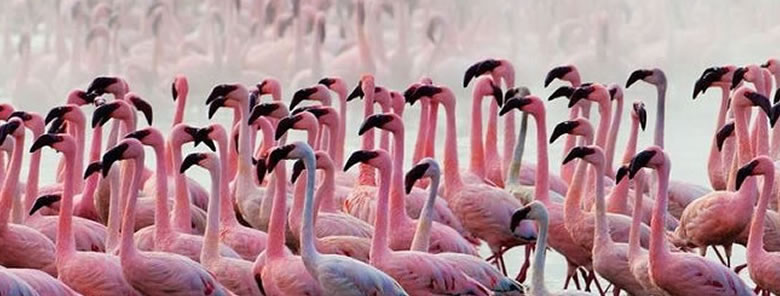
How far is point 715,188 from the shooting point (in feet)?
30.2

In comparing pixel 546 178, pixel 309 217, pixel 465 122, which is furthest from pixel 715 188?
pixel 465 122

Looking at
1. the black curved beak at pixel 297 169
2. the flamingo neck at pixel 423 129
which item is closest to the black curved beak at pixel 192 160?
the black curved beak at pixel 297 169

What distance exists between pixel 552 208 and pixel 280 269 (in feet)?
5.03

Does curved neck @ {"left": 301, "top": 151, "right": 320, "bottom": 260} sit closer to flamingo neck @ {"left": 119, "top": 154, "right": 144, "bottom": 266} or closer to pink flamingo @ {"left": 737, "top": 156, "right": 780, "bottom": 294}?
flamingo neck @ {"left": 119, "top": 154, "right": 144, "bottom": 266}

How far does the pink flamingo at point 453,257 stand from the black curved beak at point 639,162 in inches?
21.6

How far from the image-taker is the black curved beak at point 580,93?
29.0 ft

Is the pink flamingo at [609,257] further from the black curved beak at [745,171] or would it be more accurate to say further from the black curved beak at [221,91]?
the black curved beak at [221,91]

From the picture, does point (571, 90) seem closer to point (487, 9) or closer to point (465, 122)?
point (465, 122)

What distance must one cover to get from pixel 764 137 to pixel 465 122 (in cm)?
692

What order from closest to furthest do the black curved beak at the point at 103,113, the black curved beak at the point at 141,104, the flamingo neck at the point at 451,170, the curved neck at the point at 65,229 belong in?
the curved neck at the point at 65,229 → the black curved beak at the point at 103,113 → the flamingo neck at the point at 451,170 → the black curved beak at the point at 141,104

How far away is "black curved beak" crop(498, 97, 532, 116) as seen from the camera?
8.43 m

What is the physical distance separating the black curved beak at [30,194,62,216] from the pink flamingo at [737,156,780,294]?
2.47 meters

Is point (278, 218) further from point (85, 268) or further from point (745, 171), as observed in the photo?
point (745, 171)

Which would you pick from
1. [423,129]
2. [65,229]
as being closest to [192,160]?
[65,229]
